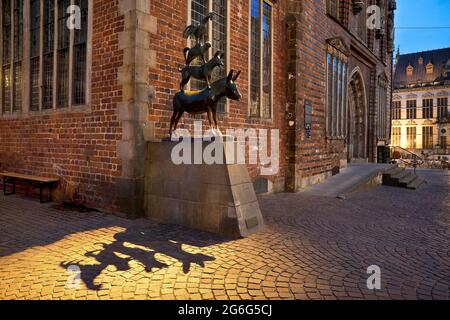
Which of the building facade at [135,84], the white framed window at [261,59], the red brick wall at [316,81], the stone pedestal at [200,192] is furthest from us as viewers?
the red brick wall at [316,81]

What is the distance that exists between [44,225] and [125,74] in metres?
3.02

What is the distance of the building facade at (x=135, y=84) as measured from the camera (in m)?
6.12

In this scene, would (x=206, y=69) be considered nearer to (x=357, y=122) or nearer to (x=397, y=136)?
(x=357, y=122)

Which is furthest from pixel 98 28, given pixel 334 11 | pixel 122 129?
pixel 334 11

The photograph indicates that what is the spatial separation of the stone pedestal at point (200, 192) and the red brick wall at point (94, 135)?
91cm

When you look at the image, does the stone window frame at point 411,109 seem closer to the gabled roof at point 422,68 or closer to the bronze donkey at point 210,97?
the gabled roof at point 422,68

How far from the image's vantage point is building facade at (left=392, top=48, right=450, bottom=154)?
169 feet

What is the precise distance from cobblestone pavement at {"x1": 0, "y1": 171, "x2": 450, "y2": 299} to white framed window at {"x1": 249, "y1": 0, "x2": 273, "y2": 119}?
150 inches

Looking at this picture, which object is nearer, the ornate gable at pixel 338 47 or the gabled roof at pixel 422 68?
the ornate gable at pixel 338 47

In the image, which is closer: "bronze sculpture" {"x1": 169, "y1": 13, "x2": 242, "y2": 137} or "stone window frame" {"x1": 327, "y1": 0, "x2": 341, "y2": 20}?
"bronze sculpture" {"x1": 169, "y1": 13, "x2": 242, "y2": 137}

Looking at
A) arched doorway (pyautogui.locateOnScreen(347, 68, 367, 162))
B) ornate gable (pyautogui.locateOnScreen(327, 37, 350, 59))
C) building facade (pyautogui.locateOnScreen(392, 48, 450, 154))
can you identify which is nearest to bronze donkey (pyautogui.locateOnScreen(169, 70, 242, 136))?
ornate gable (pyautogui.locateOnScreen(327, 37, 350, 59))

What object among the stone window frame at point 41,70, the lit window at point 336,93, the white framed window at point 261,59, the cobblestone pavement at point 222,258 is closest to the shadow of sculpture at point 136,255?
the cobblestone pavement at point 222,258

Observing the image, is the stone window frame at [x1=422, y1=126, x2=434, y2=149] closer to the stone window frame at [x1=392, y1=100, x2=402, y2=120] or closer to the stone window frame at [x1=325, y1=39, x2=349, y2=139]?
the stone window frame at [x1=392, y1=100, x2=402, y2=120]
